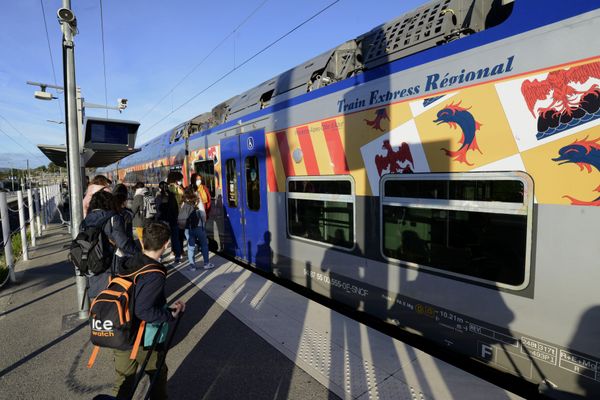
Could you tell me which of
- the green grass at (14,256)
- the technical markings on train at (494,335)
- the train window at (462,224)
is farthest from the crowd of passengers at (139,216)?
the technical markings on train at (494,335)

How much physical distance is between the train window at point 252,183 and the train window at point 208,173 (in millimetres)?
1526

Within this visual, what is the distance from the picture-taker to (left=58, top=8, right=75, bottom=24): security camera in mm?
3982

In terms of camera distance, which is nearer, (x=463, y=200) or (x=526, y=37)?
(x=526, y=37)

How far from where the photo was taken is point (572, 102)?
2250mm

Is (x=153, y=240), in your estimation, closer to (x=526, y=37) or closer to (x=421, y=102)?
(x=421, y=102)

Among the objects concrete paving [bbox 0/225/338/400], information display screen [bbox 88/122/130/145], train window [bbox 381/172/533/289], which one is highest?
information display screen [bbox 88/122/130/145]

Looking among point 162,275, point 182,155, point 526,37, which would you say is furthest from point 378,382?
point 182,155

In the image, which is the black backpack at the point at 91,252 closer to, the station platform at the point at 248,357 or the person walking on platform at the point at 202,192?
the station platform at the point at 248,357

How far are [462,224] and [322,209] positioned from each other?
1.77m

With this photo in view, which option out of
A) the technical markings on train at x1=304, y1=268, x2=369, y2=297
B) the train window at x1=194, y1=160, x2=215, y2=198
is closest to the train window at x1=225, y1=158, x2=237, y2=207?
the train window at x1=194, y1=160, x2=215, y2=198

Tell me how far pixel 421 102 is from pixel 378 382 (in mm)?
2273

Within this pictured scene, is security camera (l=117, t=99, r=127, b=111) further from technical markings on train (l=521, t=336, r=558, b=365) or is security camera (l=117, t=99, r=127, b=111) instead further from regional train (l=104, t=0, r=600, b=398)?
technical markings on train (l=521, t=336, r=558, b=365)

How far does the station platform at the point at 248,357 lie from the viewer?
271 centimetres

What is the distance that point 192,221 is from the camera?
20.4 ft
